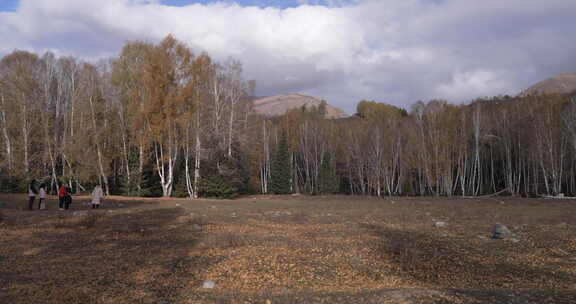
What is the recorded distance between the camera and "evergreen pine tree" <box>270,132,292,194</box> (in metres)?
53.6

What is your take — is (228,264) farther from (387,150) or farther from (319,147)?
(319,147)

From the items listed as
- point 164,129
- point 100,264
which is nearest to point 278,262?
point 100,264

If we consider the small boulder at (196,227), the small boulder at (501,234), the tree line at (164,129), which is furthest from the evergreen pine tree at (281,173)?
the small boulder at (501,234)

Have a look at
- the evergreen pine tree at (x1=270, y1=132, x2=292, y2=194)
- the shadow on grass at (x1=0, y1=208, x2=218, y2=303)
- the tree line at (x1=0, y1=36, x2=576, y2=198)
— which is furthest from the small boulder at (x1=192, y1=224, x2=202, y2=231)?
the evergreen pine tree at (x1=270, y1=132, x2=292, y2=194)

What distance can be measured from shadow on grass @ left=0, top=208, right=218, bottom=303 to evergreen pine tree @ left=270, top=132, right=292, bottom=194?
37023 millimetres

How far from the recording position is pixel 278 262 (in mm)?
10984

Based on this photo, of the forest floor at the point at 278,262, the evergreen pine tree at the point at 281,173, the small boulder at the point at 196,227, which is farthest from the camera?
the evergreen pine tree at the point at 281,173

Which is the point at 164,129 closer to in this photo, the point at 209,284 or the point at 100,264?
the point at 100,264

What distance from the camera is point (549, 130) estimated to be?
4216 cm

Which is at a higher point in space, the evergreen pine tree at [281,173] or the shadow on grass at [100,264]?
the evergreen pine tree at [281,173]

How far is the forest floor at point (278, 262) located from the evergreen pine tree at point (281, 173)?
34.7 m

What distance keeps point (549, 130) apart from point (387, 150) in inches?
749

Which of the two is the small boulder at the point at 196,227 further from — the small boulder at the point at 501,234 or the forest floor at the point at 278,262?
the small boulder at the point at 501,234

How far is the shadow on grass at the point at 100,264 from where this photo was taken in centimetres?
805
